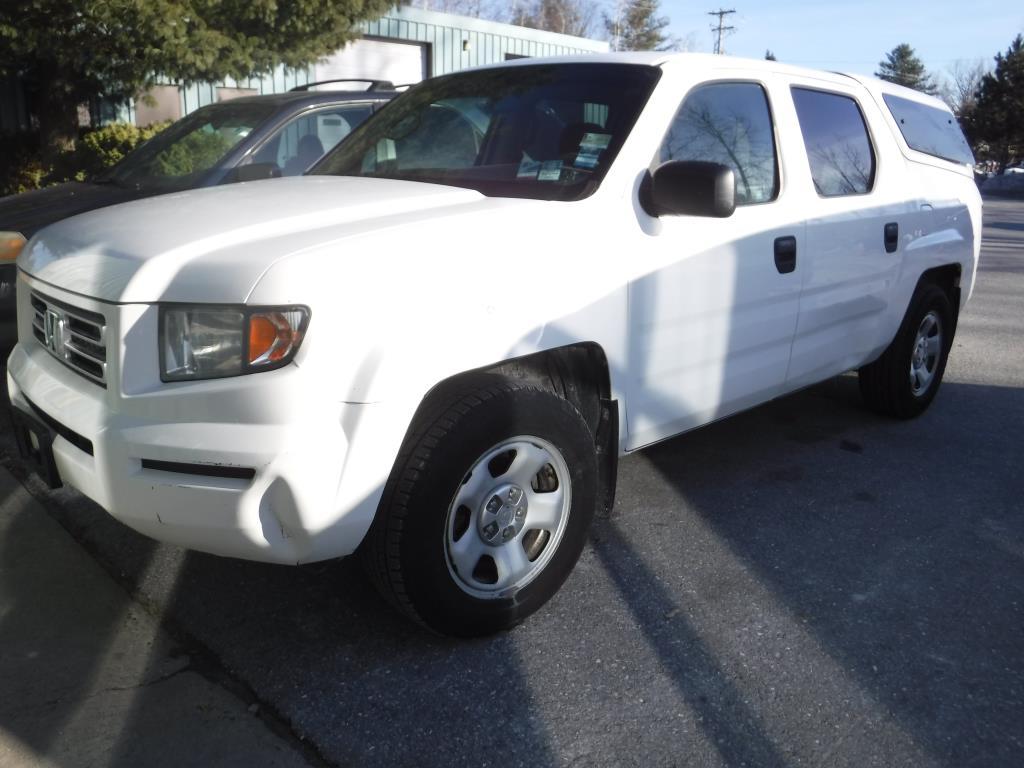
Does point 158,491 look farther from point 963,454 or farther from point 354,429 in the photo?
point 963,454

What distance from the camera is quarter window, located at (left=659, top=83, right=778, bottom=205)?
11.1 feet

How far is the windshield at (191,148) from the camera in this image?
6.10 meters

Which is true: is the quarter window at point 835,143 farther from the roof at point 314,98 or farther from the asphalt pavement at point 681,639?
the roof at point 314,98

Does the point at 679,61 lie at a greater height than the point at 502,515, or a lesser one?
greater

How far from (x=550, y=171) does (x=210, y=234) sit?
1193mm

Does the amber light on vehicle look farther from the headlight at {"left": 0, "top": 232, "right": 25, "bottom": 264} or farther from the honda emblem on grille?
the headlight at {"left": 0, "top": 232, "right": 25, "bottom": 264}

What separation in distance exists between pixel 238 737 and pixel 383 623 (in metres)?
0.66

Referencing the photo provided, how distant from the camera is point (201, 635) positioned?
116 inches

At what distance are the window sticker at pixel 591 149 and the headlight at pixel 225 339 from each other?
49.4 inches

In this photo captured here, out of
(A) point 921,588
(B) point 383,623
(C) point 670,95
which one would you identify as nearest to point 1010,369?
(A) point 921,588

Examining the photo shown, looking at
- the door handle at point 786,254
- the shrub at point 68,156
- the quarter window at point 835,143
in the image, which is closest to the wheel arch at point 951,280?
the quarter window at point 835,143

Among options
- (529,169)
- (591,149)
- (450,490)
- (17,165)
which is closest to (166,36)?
(17,165)

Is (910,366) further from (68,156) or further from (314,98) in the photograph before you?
(68,156)

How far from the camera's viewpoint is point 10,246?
16.5 feet
